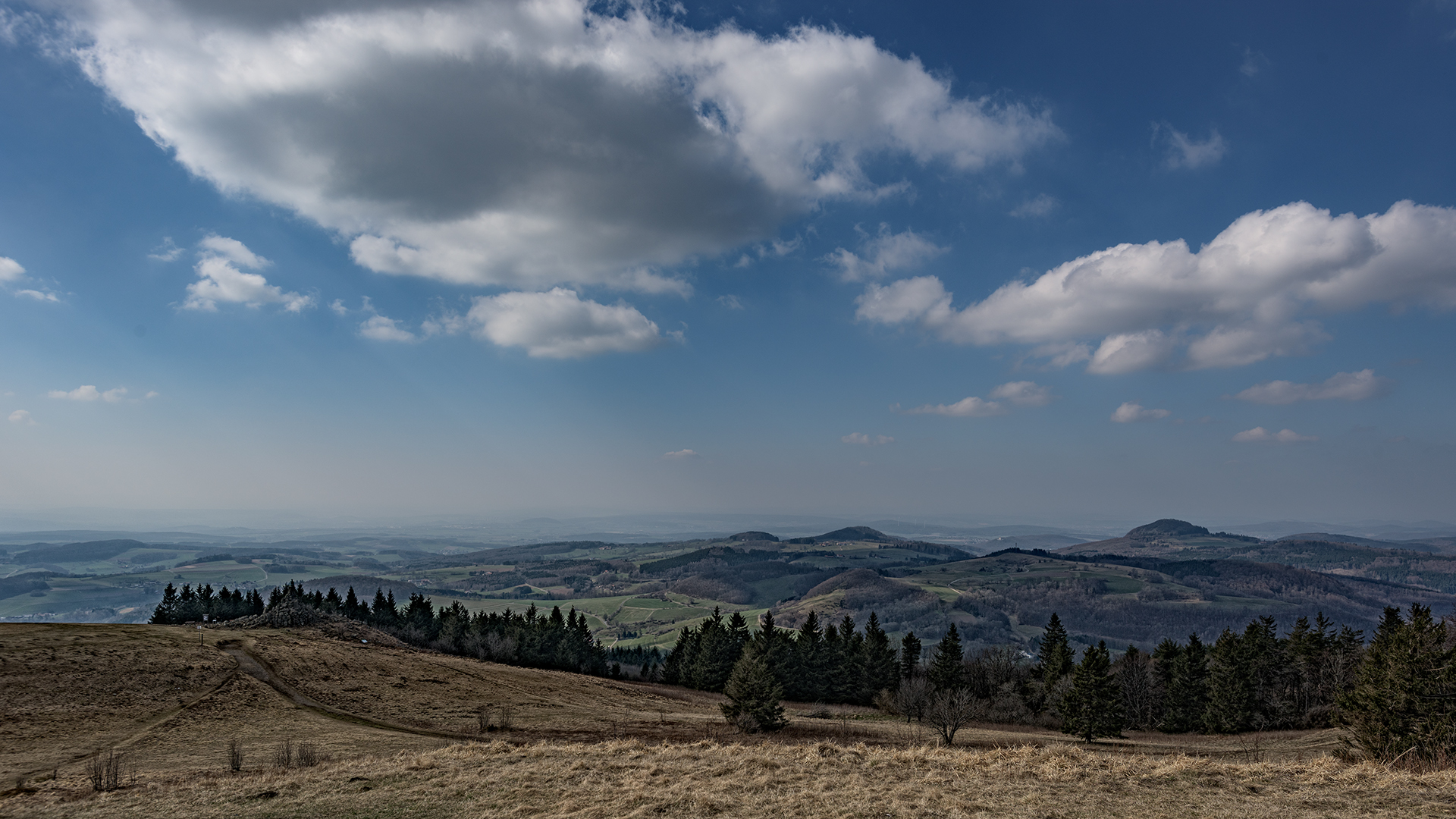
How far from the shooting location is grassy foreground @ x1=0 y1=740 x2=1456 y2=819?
645 inches

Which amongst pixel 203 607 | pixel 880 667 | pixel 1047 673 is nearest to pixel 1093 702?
pixel 1047 673

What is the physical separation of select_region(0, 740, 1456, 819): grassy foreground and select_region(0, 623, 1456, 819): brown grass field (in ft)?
0.32

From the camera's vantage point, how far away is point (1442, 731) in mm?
36844

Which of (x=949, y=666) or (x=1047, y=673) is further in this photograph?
(x=949, y=666)

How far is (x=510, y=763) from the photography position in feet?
74.5

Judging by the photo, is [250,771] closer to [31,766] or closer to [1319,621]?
[31,766]

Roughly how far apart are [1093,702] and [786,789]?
52815mm

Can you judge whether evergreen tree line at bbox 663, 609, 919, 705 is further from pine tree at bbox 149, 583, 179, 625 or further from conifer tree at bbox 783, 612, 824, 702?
pine tree at bbox 149, 583, 179, 625

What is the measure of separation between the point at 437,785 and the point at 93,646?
52.0 metres

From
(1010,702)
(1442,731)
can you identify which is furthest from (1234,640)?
(1442,731)

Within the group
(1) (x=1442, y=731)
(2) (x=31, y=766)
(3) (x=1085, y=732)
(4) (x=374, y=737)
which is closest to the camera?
(2) (x=31, y=766)

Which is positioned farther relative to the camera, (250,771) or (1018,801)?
(250,771)

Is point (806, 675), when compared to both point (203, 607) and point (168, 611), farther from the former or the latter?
point (168, 611)

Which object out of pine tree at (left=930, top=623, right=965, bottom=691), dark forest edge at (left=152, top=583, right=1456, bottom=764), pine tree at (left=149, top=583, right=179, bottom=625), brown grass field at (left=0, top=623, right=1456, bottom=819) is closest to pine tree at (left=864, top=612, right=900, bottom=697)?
dark forest edge at (left=152, top=583, right=1456, bottom=764)
